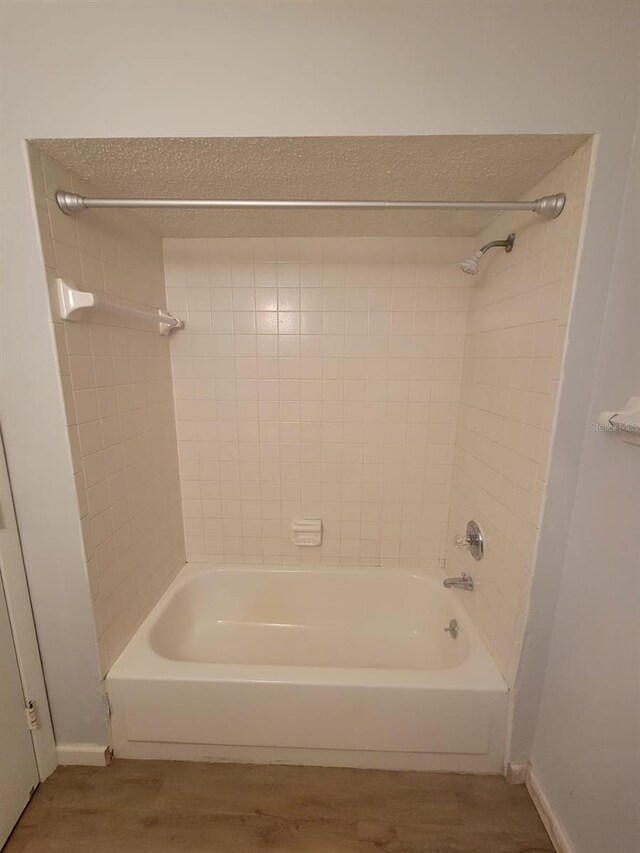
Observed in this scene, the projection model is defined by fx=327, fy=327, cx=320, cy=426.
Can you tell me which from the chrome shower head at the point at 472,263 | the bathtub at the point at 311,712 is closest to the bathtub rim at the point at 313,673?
the bathtub at the point at 311,712

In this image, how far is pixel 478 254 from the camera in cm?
108

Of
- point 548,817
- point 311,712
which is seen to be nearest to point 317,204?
point 311,712

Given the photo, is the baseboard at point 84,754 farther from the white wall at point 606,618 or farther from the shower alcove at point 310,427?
the white wall at point 606,618

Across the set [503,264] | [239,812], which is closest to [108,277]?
[503,264]

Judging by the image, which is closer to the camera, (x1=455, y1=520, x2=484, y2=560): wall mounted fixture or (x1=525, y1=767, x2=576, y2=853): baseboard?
(x1=525, y1=767, x2=576, y2=853): baseboard

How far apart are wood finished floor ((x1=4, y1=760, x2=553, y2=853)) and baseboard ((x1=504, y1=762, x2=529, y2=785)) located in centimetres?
2

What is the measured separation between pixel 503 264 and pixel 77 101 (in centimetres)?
134

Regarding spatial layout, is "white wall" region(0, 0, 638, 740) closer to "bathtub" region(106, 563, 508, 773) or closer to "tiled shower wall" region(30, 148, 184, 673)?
"tiled shower wall" region(30, 148, 184, 673)

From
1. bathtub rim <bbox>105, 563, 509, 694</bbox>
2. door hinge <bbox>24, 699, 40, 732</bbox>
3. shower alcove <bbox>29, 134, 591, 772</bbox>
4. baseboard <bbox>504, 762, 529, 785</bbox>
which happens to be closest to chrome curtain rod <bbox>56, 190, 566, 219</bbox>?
shower alcove <bbox>29, 134, 591, 772</bbox>

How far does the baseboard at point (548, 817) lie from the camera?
93 centimetres

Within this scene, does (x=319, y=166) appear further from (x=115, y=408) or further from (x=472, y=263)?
(x=115, y=408)

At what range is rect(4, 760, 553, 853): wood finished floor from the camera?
0.98m

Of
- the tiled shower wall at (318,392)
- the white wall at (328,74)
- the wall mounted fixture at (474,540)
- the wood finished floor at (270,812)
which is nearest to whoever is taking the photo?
the white wall at (328,74)

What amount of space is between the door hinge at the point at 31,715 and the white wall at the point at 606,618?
5.44 ft
